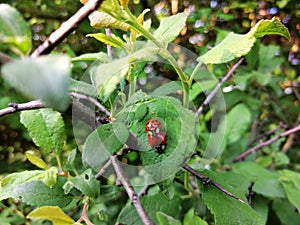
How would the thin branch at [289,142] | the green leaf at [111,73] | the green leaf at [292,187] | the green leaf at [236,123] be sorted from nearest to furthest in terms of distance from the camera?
the green leaf at [111,73] → the green leaf at [292,187] → the green leaf at [236,123] → the thin branch at [289,142]

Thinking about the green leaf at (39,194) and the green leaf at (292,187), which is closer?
the green leaf at (39,194)

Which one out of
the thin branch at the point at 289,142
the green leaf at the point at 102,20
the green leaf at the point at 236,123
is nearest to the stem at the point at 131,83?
the green leaf at the point at 102,20

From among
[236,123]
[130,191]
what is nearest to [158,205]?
[130,191]

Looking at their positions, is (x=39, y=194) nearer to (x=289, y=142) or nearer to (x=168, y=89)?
(x=168, y=89)

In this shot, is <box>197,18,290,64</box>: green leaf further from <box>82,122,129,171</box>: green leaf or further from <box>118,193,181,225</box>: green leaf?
<box>118,193,181,225</box>: green leaf

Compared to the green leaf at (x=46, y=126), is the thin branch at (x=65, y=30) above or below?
above

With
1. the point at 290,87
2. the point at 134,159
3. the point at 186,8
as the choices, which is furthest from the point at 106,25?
the point at 290,87

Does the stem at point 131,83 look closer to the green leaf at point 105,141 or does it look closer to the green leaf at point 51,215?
the green leaf at point 105,141

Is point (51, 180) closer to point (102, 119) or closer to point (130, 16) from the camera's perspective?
point (102, 119)
